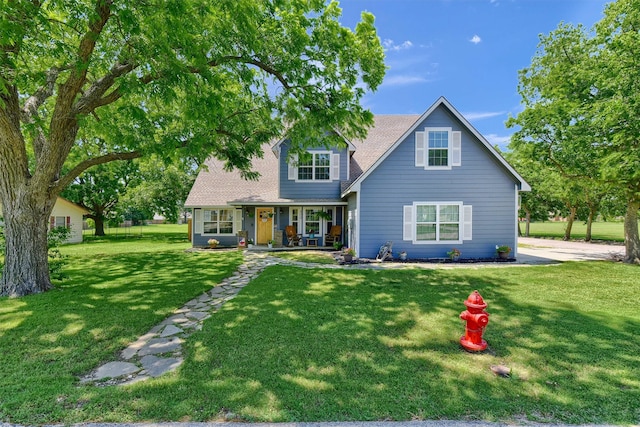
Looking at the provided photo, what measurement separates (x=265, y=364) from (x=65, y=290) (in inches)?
255

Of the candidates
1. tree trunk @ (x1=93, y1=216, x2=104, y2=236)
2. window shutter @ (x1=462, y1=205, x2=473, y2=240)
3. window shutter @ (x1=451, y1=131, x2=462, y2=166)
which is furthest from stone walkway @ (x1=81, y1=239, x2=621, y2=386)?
tree trunk @ (x1=93, y1=216, x2=104, y2=236)

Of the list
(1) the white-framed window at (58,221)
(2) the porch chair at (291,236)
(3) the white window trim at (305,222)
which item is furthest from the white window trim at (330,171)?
(1) the white-framed window at (58,221)

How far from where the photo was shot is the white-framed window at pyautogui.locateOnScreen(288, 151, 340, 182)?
1505 cm

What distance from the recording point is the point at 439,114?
38.5ft

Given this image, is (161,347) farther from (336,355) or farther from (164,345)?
(336,355)

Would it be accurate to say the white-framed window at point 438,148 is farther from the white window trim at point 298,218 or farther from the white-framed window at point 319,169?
the white window trim at point 298,218

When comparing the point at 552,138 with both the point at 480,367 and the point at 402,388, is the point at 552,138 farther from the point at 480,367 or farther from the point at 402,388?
the point at 402,388

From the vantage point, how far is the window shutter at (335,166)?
15.1 metres

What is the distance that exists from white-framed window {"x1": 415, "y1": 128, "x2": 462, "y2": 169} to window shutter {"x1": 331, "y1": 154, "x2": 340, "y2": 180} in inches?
174

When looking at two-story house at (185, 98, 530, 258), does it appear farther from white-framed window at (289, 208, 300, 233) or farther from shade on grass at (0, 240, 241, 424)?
shade on grass at (0, 240, 241, 424)

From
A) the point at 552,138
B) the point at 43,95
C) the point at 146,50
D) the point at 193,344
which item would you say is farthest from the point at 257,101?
the point at 552,138

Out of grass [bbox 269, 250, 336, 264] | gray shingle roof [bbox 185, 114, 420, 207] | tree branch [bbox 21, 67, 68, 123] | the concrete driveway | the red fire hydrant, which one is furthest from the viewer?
gray shingle roof [bbox 185, 114, 420, 207]

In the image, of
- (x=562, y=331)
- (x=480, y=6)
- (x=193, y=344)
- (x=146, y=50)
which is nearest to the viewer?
(x=193, y=344)

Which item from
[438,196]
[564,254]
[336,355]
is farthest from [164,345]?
[564,254]
